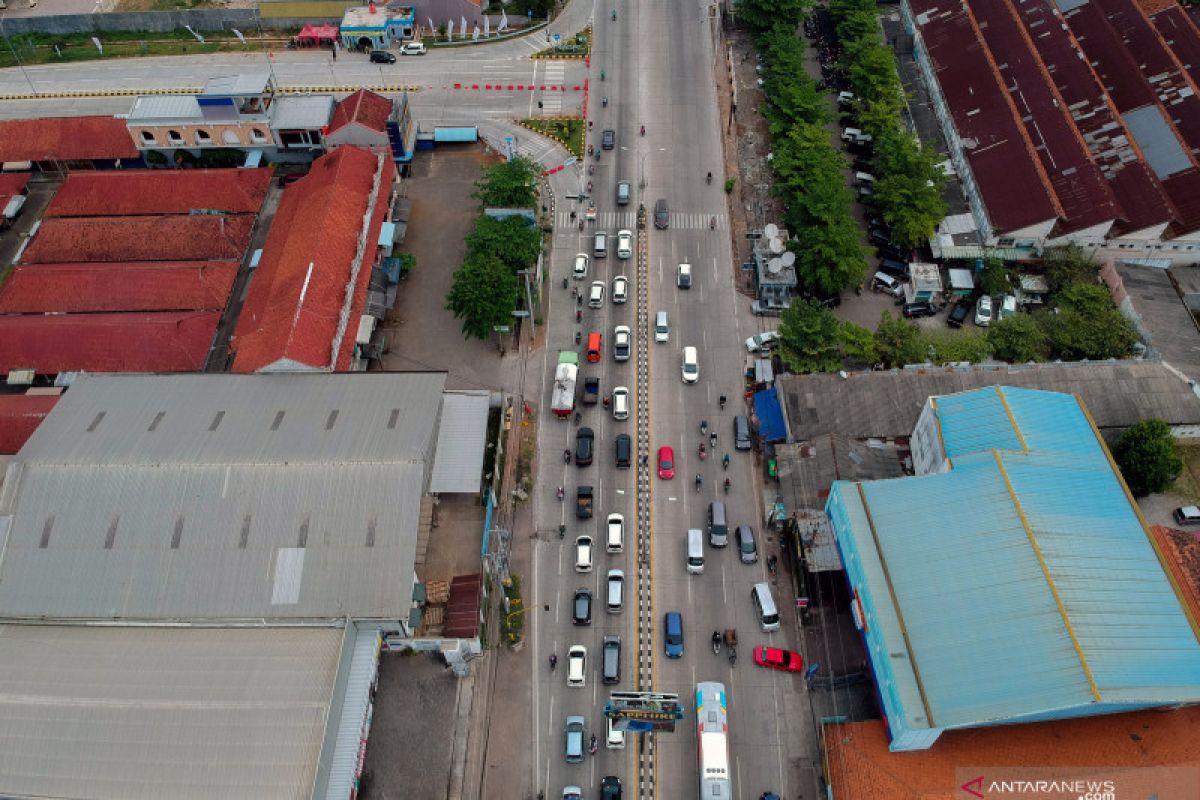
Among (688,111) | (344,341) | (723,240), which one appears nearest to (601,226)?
(723,240)

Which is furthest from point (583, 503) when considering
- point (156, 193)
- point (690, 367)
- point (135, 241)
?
point (156, 193)

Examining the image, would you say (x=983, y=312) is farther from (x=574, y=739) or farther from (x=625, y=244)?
(x=574, y=739)

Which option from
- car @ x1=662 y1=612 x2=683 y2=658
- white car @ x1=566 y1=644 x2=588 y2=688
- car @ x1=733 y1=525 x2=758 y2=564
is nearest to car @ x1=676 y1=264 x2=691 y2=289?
car @ x1=733 y1=525 x2=758 y2=564

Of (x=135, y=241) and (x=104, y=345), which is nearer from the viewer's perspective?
(x=104, y=345)

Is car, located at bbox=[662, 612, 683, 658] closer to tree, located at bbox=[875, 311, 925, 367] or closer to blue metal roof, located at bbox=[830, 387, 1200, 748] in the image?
blue metal roof, located at bbox=[830, 387, 1200, 748]

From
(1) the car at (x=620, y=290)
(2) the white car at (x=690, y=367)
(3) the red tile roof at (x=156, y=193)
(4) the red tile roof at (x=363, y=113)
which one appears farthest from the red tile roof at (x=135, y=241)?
(2) the white car at (x=690, y=367)

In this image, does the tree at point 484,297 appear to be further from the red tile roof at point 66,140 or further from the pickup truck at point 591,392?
the red tile roof at point 66,140
